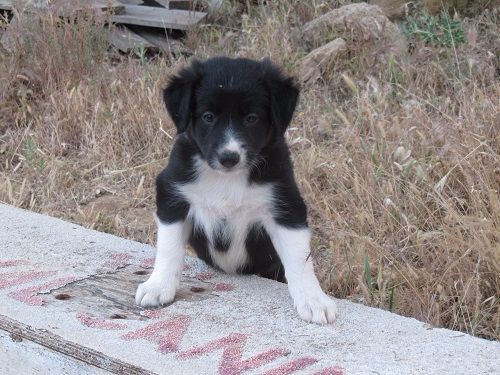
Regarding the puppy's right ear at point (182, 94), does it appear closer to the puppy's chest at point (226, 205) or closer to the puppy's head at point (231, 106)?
the puppy's head at point (231, 106)

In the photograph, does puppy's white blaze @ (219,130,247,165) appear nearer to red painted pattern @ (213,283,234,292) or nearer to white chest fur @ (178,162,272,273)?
white chest fur @ (178,162,272,273)

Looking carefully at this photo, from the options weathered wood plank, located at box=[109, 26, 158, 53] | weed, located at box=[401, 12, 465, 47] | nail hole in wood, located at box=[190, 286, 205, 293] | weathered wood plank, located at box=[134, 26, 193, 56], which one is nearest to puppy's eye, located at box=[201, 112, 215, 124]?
nail hole in wood, located at box=[190, 286, 205, 293]

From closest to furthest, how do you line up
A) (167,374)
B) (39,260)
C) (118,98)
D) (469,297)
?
(167,374), (469,297), (39,260), (118,98)

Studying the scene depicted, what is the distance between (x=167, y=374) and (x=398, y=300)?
4.40ft

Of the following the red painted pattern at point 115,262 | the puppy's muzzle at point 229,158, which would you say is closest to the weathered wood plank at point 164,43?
the red painted pattern at point 115,262

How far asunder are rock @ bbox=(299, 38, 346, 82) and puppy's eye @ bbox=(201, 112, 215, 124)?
11.1 ft

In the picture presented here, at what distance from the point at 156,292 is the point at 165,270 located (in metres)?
0.09

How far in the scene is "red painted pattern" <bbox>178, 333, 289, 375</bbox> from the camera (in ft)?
8.44

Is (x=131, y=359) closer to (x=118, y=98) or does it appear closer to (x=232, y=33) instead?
(x=118, y=98)

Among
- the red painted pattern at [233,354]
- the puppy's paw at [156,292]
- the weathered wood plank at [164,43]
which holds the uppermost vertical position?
the red painted pattern at [233,354]

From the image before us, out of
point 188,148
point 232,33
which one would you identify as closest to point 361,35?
point 232,33

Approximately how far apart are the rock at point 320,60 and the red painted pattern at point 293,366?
12.6 ft

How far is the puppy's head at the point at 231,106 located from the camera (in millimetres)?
2838

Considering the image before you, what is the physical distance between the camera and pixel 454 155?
4188 millimetres
